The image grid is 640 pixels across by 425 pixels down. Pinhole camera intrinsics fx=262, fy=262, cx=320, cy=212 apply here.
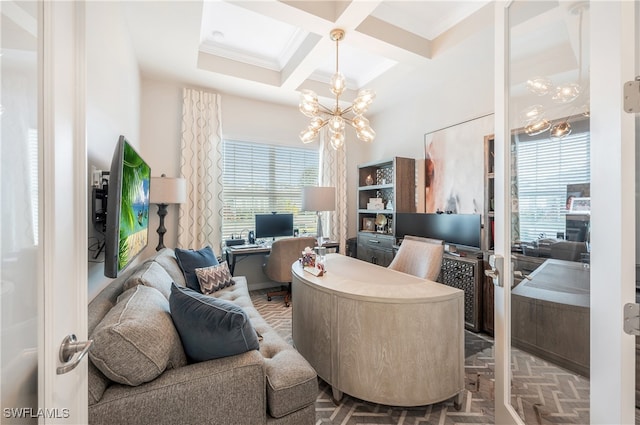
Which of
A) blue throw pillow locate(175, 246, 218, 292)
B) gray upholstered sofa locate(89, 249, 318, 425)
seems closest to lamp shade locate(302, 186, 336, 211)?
blue throw pillow locate(175, 246, 218, 292)

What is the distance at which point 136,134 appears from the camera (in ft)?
9.87

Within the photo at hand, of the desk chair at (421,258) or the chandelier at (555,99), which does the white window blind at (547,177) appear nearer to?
the chandelier at (555,99)

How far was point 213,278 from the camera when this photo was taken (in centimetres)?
257

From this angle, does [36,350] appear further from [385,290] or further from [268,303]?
[268,303]

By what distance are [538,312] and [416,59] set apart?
2718 mm

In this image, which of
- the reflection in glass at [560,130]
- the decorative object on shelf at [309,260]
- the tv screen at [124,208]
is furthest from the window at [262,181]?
the reflection in glass at [560,130]

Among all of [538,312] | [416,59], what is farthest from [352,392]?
[416,59]

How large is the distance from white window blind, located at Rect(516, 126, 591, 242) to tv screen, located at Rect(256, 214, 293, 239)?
3.24 metres

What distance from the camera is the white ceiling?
2201mm

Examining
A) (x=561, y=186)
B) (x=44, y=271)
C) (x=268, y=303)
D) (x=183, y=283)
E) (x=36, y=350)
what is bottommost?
(x=268, y=303)

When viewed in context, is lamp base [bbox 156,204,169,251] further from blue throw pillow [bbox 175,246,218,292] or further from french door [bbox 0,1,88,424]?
french door [bbox 0,1,88,424]

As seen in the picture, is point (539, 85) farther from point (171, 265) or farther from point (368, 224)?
point (368, 224)

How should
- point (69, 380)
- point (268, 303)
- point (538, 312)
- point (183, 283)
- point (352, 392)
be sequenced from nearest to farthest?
point (69, 380)
point (538, 312)
point (352, 392)
point (183, 283)
point (268, 303)

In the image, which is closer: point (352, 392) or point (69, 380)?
point (69, 380)
